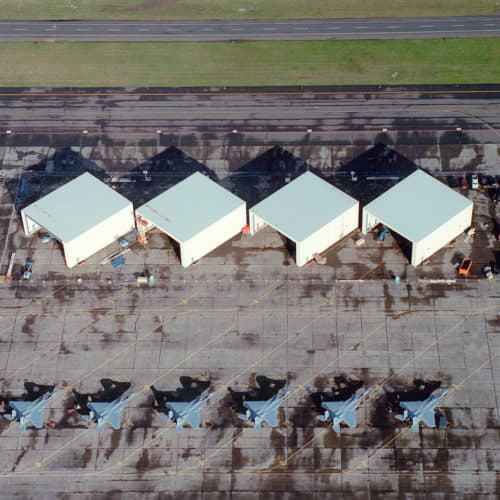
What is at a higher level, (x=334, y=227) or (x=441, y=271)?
(x=334, y=227)

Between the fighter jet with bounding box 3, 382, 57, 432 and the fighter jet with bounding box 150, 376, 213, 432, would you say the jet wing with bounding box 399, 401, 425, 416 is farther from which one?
the fighter jet with bounding box 3, 382, 57, 432

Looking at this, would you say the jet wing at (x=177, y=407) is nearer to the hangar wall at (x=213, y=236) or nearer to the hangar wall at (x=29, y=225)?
the hangar wall at (x=213, y=236)

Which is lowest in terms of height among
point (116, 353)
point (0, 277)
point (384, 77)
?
point (116, 353)

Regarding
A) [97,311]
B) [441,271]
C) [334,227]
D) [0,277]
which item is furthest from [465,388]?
[0,277]

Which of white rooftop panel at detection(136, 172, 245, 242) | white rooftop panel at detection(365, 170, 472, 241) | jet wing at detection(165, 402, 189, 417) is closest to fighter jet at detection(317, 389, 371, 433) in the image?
jet wing at detection(165, 402, 189, 417)

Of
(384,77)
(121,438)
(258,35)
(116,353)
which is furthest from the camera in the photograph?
(258,35)

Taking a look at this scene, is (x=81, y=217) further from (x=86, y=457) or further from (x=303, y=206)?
(x=86, y=457)

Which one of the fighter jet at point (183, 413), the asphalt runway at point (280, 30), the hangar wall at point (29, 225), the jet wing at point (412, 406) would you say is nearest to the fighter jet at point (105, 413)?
the fighter jet at point (183, 413)

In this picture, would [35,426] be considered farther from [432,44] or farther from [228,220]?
[432,44]
